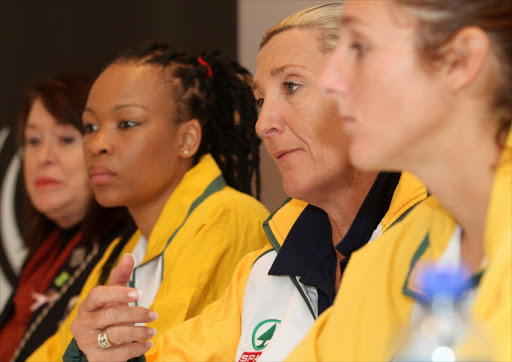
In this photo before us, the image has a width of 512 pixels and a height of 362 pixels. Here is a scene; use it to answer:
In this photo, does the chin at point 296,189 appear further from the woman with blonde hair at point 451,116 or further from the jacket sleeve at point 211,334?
the woman with blonde hair at point 451,116

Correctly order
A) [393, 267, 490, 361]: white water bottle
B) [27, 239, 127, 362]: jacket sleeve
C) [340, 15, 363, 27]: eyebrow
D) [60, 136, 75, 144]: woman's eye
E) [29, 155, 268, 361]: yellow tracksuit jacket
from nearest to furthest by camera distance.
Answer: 1. [393, 267, 490, 361]: white water bottle
2. [340, 15, 363, 27]: eyebrow
3. [29, 155, 268, 361]: yellow tracksuit jacket
4. [27, 239, 127, 362]: jacket sleeve
5. [60, 136, 75, 144]: woman's eye

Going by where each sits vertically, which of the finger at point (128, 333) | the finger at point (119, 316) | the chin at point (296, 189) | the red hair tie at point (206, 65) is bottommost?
the finger at point (128, 333)

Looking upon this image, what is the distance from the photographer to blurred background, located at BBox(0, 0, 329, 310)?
2598 millimetres

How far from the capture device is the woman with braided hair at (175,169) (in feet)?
5.42

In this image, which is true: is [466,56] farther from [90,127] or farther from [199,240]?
[90,127]

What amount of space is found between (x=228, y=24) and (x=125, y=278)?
1.42m

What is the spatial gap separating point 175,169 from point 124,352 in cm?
72

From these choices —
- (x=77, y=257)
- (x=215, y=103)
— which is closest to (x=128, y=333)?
(x=215, y=103)

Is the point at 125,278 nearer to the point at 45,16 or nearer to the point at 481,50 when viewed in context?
the point at 481,50

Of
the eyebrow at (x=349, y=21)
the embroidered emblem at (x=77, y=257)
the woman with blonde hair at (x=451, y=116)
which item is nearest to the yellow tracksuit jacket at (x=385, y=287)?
the woman with blonde hair at (x=451, y=116)

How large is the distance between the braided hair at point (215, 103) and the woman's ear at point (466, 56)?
1.20 meters

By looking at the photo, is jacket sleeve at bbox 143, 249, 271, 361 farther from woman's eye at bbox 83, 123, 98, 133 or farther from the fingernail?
woman's eye at bbox 83, 123, 98, 133

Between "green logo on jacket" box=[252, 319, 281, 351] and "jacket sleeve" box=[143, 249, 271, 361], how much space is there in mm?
48

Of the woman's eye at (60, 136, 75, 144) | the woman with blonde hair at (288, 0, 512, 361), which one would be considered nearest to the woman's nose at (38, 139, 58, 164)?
the woman's eye at (60, 136, 75, 144)
